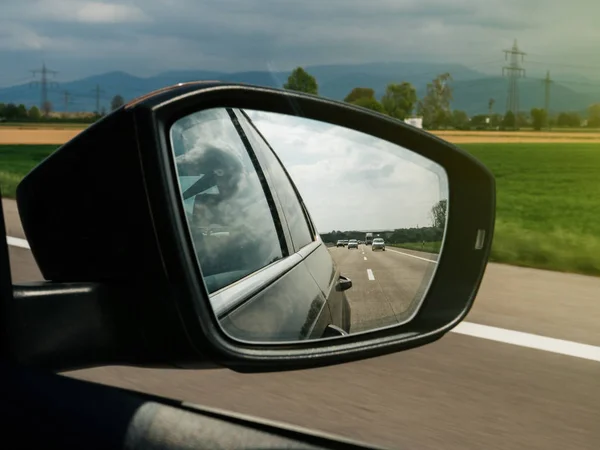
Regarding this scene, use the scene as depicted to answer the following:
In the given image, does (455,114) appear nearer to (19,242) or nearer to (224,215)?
(19,242)

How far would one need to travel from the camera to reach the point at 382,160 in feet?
5.75

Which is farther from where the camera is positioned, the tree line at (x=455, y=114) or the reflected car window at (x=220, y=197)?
the tree line at (x=455, y=114)

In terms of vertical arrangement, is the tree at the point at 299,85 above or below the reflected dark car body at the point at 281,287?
above

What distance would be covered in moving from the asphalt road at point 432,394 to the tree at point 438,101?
5545cm

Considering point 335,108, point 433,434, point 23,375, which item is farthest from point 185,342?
point 433,434

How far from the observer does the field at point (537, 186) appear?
8344 mm

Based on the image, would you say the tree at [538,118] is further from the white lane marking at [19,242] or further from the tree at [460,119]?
the white lane marking at [19,242]

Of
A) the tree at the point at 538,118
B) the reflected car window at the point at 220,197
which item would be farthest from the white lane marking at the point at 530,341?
the tree at the point at 538,118

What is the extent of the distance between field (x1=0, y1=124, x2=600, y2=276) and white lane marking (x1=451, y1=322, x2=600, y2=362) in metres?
1.64

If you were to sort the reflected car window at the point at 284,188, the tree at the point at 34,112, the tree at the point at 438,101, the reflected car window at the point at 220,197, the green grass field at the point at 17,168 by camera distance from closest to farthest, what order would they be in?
the reflected car window at the point at 220,197 → the reflected car window at the point at 284,188 → the green grass field at the point at 17,168 → the tree at the point at 34,112 → the tree at the point at 438,101

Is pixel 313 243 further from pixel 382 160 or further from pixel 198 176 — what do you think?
pixel 198 176

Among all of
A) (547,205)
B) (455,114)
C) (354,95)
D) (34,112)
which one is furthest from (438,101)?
(354,95)

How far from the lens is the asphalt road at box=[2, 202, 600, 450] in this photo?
335cm

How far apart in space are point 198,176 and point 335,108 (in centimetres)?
30
